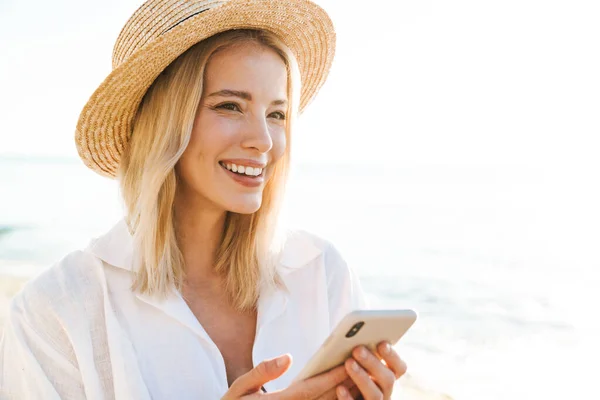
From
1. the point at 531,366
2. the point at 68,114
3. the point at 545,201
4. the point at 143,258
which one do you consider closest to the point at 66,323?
the point at 143,258

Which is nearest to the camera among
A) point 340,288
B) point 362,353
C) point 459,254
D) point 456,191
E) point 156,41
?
point 362,353

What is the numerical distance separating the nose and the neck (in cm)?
34

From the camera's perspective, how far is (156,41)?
238 cm

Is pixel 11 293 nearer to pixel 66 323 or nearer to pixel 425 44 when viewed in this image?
pixel 66 323

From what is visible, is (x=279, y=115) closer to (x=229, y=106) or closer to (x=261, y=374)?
(x=229, y=106)

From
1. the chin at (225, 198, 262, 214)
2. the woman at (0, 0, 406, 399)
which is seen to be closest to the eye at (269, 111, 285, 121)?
the woman at (0, 0, 406, 399)

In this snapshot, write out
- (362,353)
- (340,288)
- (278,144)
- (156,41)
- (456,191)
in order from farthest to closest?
(456,191), (340,288), (278,144), (156,41), (362,353)

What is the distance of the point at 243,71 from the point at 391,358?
1.18 m

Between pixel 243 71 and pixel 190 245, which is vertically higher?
pixel 243 71

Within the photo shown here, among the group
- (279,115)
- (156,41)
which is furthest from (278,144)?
(156,41)

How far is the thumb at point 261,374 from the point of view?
182cm

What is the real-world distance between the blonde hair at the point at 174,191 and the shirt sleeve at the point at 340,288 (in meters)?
0.23

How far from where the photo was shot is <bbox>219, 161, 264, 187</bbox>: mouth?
2454 millimetres

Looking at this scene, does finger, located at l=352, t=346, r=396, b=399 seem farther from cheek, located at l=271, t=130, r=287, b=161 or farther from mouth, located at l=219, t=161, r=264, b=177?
cheek, located at l=271, t=130, r=287, b=161
